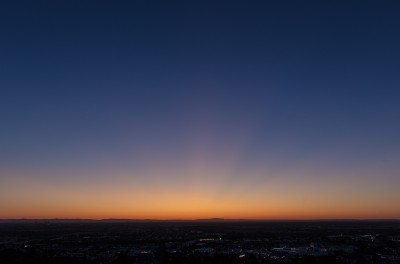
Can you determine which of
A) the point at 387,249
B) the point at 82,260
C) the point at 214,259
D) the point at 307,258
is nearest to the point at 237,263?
the point at 214,259

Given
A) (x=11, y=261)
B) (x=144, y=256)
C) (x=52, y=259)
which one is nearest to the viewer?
(x=11, y=261)

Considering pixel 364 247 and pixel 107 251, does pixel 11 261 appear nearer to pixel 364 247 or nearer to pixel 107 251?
pixel 107 251

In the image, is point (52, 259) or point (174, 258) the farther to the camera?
point (174, 258)

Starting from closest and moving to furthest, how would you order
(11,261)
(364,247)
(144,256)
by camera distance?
(11,261)
(144,256)
(364,247)

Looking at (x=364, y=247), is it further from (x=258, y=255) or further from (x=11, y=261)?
(x=11, y=261)

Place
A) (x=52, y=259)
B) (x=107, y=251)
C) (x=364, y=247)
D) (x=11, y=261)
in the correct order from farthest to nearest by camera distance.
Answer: (x=364, y=247) < (x=107, y=251) < (x=52, y=259) < (x=11, y=261)

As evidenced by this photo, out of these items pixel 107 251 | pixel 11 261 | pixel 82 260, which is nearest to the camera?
pixel 11 261

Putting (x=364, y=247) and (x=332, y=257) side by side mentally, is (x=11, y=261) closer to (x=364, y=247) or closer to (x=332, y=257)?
(x=332, y=257)

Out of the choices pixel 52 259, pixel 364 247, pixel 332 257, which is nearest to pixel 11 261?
pixel 52 259

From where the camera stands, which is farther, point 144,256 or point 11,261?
point 144,256
